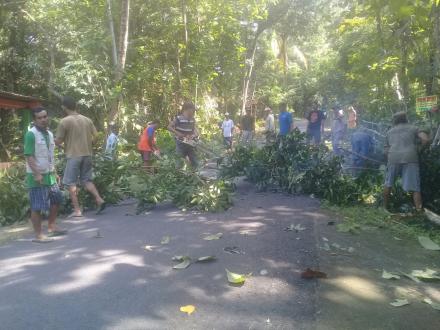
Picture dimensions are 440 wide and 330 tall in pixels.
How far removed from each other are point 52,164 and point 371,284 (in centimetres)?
431

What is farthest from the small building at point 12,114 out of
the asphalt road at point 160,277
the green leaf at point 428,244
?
the green leaf at point 428,244

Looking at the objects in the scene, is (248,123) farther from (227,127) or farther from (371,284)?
(371,284)

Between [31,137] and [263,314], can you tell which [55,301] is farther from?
[31,137]

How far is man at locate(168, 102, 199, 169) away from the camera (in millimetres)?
8391

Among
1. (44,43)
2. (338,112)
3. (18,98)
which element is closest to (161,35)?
(44,43)

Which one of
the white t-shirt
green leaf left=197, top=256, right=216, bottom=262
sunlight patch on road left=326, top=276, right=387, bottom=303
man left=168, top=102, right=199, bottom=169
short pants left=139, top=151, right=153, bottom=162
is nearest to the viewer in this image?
sunlight patch on road left=326, top=276, right=387, bottom=303

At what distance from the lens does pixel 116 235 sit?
223 inches

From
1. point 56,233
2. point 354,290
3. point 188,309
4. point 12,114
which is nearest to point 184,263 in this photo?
point 188,309

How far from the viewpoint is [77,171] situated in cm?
666

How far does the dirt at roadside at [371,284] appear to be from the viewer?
3191 mm

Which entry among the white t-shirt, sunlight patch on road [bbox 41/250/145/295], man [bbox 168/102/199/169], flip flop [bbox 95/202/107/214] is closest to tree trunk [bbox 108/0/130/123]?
the white t-shirt

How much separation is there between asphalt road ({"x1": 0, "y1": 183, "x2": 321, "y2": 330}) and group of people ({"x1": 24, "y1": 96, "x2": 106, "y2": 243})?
1.50 feet

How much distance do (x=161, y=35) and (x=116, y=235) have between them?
13457mm

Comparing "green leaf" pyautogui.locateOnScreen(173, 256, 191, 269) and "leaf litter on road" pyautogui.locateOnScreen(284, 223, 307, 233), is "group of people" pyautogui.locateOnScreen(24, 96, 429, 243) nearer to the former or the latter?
"leaf litter on road" pyautogui.locateOnScreen(284, 223, 307, 233)
